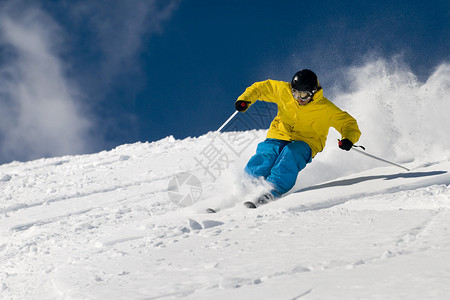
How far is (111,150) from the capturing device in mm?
11688

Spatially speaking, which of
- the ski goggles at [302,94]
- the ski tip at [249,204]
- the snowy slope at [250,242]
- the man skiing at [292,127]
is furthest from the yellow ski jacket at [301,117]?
the ski tip at [249,204]

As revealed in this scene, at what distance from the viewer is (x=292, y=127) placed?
4723 mm

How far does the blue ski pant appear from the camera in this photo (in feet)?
13.9

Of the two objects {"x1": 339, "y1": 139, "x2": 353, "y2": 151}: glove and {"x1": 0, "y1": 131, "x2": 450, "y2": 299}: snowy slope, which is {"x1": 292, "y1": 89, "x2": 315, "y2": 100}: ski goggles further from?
{"x1": 0, "y1": 131, "x2": 450, "y2": 299}: snowy slope

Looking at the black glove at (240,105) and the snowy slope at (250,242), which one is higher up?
the black glove at (240,105)

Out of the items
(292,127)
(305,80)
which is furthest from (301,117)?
(305,80)

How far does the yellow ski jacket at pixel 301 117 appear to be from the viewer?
14.8 ft

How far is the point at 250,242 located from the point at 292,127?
2.43m

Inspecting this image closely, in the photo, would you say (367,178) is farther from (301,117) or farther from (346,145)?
(301,117)

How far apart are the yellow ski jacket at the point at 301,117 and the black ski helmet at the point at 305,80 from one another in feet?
0.58

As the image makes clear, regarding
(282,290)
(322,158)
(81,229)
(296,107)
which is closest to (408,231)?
(282,290)

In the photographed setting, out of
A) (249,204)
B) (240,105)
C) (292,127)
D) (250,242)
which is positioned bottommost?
(250,242)

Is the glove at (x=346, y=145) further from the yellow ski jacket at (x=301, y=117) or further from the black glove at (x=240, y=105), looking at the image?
the black glove at (x=240, y=105)

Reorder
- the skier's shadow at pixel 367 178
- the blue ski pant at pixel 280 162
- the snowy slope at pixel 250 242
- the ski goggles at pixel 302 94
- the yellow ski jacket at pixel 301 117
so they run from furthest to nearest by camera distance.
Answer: the yellow ski jacket at pixel 301 117, the ski goggles at pixel 302 94, the blue ski pant at pixel 280 162, the skier's shadow at pixel 367 178, the snowy slope at pixel 250 242
